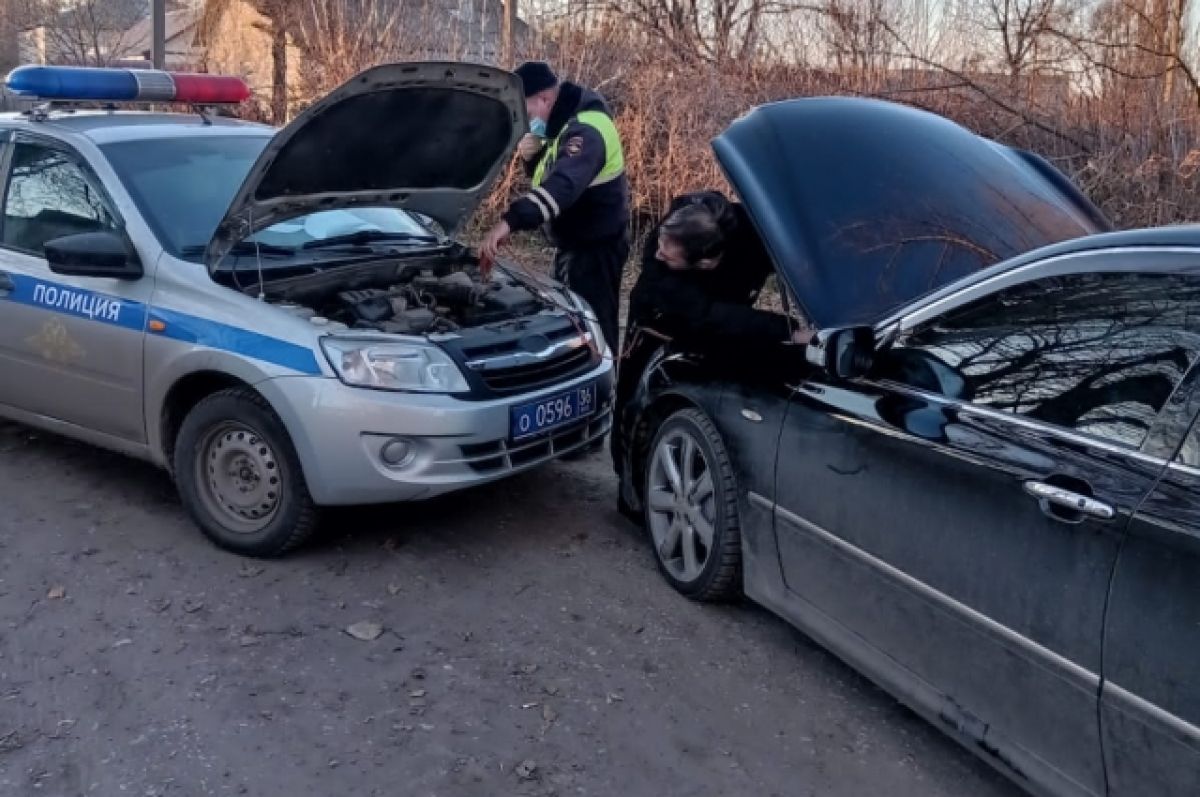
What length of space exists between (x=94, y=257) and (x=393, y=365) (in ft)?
4.22

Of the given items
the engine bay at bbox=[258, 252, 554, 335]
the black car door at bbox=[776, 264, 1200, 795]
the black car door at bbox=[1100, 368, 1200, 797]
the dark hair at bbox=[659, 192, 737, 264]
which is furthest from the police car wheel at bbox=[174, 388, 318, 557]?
the black car door at bbox=[1100, 368, 1200, 797]

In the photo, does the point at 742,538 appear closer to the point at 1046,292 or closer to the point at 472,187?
the point at 1046,292

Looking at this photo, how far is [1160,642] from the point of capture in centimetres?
234

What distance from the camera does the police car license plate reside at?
4.38m

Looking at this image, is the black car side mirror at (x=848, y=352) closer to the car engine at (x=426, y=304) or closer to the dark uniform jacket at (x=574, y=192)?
the car engine at (x=426, y=304)

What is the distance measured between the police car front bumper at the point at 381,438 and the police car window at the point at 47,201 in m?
1.26

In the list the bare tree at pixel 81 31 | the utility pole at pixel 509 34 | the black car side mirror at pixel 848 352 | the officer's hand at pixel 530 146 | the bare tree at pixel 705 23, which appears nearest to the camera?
the black car side mirror at pixel 848 352

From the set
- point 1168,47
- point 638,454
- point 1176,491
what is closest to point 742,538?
point 638,454

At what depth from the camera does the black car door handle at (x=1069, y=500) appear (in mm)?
2496

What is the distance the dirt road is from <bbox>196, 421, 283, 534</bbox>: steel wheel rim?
0.62ft

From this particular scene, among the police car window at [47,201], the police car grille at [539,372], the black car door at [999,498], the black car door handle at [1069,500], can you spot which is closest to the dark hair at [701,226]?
the police car grille at [539,372]

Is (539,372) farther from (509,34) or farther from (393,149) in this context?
(509,34)

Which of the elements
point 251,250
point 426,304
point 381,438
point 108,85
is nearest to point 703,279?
point 426,304

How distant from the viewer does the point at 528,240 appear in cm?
1170
